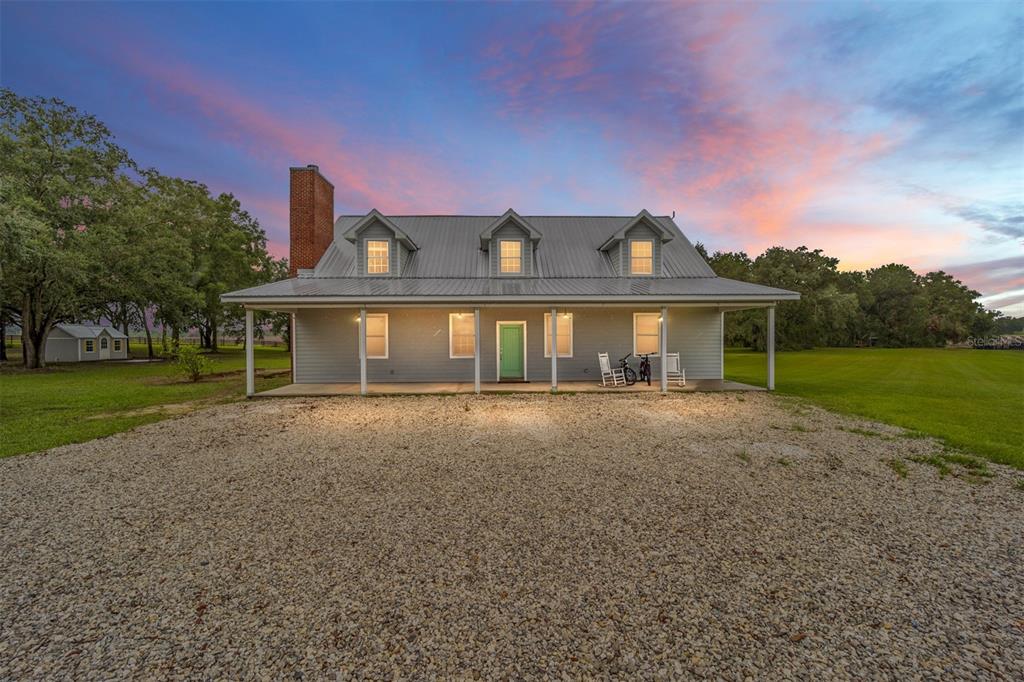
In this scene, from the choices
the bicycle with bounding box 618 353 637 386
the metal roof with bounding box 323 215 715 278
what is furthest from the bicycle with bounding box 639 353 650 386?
the metal roof with bounding box 323 215 715 278

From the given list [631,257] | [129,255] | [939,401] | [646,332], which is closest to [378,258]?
[631,257]

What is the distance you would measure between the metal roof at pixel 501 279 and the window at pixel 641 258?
462 mm

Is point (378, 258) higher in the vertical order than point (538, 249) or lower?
lower

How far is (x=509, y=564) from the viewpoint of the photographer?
333 centimetres

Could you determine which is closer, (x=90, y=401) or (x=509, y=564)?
(x=509, y=564)

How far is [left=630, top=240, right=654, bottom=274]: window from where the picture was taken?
15039 mm

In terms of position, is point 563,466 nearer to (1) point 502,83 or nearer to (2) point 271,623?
(2) point 271,623

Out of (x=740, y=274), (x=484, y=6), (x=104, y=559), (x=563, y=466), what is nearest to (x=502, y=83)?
(x=484, y=6)

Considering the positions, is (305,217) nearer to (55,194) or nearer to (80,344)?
(55,194)

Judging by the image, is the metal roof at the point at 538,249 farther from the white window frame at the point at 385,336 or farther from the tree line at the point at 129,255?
the tree line at the point at 129,255

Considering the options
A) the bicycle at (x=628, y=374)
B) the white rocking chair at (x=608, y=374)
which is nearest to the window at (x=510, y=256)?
the white rocking chair at (x=608, y=374)

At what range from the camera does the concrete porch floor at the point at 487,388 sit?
1240 cm

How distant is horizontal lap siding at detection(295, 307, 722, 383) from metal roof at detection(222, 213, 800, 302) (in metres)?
1.13

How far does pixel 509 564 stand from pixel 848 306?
44.8 metres
